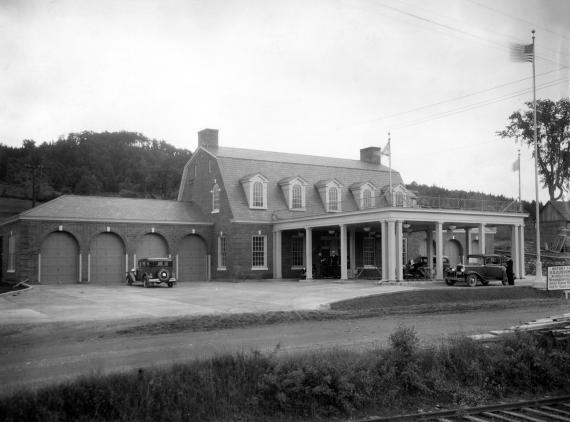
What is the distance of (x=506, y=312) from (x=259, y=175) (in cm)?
2245

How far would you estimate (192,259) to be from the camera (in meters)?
42.3

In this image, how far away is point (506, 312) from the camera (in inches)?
910

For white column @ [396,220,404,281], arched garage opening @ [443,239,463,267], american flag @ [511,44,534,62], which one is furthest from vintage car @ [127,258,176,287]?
arched garage opening @ [443,239,463,267]

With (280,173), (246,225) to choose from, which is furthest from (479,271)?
(280,173)

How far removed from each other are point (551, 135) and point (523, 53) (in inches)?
1588

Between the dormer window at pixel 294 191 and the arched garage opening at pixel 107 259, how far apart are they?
12.2 m

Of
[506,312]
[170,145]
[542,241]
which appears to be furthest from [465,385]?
[170,145]

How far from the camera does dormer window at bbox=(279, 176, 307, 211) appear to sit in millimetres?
42934

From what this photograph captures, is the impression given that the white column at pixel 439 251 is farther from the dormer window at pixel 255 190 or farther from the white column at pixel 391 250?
the dormer window at pixel 255 190

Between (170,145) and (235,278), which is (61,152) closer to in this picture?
(235,278)

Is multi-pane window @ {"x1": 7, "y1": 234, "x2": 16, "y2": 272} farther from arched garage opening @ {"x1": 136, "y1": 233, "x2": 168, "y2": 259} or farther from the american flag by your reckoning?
the american flag

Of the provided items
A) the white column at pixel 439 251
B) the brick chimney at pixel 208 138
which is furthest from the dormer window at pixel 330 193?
the white column at pixel 439 251

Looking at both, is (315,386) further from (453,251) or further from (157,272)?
(453,251)

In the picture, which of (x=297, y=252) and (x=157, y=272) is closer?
(x=157, y=272)
